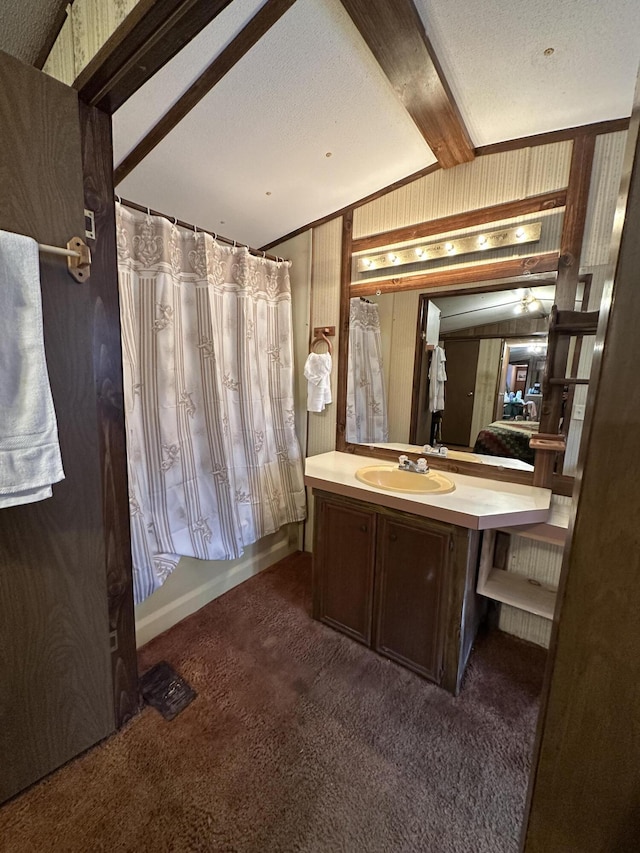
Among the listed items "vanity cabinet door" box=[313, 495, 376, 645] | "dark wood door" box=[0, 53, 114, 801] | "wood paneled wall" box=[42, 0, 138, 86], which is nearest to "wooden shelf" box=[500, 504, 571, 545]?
"vanity cabinet door" box=[313, 495, 376, 645]

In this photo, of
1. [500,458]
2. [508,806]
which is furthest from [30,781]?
[500,458]

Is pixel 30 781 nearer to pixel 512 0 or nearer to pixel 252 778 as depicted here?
pixel 252 778

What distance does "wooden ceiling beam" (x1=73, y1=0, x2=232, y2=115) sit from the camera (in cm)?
70

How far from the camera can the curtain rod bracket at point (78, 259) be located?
3.12ft

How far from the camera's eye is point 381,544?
1562mm

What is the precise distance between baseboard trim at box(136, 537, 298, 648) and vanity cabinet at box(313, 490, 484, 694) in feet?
2.01

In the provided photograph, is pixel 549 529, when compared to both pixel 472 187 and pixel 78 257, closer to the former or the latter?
pixel 472 187

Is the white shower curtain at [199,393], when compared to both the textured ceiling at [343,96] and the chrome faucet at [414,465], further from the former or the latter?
the chrome faucet at [414,465]

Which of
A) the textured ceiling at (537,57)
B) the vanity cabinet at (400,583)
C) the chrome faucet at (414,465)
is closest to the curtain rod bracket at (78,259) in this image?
the textured ceiling at (537,57)

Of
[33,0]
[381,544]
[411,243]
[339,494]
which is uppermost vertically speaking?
[33,0]

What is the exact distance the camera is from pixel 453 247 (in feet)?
5.51

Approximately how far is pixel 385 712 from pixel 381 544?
65cm

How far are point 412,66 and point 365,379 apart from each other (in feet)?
4.35

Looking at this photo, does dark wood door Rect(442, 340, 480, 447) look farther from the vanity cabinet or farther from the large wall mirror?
the vanity cabinet
